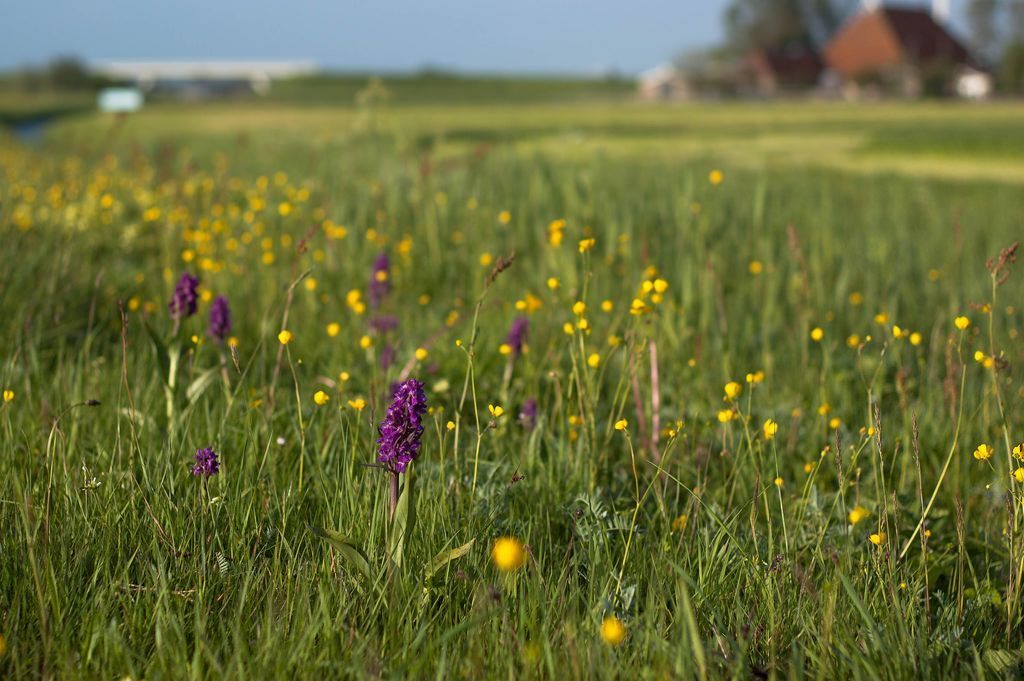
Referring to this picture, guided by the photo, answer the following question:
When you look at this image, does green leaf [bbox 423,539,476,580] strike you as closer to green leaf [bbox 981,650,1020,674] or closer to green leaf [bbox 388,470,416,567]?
green leaf [bbox 388,470,416,567]

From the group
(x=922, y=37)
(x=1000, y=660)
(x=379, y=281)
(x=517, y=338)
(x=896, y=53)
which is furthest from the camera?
(x=922, y=37)

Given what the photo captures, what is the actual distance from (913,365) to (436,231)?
264cm

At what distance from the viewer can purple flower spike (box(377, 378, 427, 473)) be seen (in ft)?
6.07

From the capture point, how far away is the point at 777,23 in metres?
86.6

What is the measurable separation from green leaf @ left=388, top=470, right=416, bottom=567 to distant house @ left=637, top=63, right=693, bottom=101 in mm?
71041

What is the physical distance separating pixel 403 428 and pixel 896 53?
71.1 m

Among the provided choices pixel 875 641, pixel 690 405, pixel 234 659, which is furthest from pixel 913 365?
pixel 234 659

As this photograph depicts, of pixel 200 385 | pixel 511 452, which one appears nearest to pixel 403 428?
pixel 511 452

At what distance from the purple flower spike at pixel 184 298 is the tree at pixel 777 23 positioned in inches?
3549

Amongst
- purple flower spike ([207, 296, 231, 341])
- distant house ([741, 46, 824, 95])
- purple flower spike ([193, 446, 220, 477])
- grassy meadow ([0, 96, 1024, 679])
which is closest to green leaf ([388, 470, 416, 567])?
grassy meadow ([0, 96, 1024, 679])

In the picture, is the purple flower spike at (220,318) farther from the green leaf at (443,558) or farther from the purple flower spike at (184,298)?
the green leaf at (443,558)

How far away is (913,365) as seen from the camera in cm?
394

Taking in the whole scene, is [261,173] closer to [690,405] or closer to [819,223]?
[819,223]

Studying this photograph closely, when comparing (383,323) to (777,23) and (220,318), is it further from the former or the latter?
(777,23)
